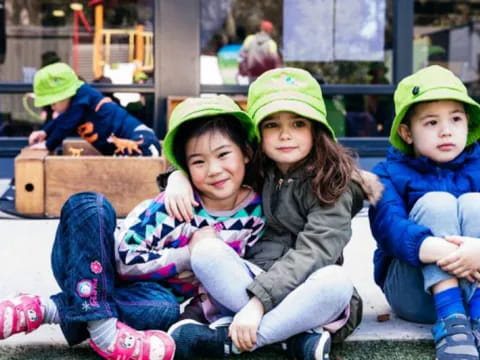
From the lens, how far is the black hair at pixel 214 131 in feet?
6.73

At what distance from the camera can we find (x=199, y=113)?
1973mm

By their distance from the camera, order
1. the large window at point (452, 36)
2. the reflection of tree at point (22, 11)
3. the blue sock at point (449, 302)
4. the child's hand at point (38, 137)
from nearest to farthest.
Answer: the blue sock at point (449, 302)
the child's hand at point (38, 137)
the reflection of tree at point (22, 11)
the large window at point (452, 36)

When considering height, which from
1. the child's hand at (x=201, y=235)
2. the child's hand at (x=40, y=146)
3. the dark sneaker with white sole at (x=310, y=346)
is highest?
the child's hand at (x=40, y=146)

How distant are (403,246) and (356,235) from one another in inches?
61.6

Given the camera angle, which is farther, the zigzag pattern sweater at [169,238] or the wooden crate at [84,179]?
the wooden crate at [84,179]

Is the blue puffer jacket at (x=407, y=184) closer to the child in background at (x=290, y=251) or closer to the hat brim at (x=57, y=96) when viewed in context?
the child in background at (x=290, y=251)

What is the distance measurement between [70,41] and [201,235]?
4.33m

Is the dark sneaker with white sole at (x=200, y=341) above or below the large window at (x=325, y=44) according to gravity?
below

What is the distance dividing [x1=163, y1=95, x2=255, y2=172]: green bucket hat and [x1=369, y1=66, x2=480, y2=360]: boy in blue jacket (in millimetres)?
467

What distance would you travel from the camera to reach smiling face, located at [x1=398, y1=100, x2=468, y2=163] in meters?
2.10

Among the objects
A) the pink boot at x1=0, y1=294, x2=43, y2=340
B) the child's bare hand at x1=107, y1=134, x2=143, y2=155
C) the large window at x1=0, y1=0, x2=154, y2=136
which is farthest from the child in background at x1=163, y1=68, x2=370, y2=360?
the large window at x1=0, y1=0, x2=154, y2=136

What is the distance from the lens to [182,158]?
212cm

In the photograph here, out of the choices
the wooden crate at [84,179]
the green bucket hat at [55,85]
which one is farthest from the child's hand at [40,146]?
the wooden crate at [84,179]

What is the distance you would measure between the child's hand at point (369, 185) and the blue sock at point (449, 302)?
1.03ft
